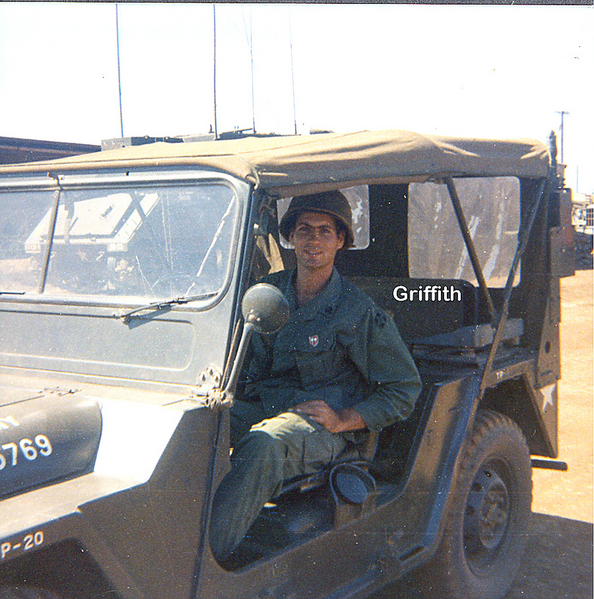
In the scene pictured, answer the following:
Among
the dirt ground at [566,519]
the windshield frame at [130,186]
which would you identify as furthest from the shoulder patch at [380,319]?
the dirt ground at [566,519]

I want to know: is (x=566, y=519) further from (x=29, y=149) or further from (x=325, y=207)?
(x=29, y=149)

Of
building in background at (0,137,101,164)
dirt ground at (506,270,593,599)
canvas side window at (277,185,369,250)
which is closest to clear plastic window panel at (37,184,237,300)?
canvas side window at (277,185,369,250)

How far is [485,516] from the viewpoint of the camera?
136 inches

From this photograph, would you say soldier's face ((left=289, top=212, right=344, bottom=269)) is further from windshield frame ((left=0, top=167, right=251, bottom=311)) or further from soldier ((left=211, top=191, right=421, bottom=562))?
windshield frame ((left=0, top=167, right=251, bottom=311))

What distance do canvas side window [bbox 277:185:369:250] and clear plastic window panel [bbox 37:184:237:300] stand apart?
71.1 inches

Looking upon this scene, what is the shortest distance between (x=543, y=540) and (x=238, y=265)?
2.87 meters

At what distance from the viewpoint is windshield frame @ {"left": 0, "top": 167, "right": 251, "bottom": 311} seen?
2.22 m

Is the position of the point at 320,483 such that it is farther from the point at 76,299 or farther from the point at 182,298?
the point at 76,299

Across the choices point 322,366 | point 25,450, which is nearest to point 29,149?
point 322,366

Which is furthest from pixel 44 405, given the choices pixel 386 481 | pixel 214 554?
pixel 386 481

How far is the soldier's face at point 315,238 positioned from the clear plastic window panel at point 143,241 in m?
0.62

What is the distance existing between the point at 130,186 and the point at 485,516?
Answer: 229cm

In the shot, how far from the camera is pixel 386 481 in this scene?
2906 mm

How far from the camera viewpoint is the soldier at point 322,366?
2.53 metres
